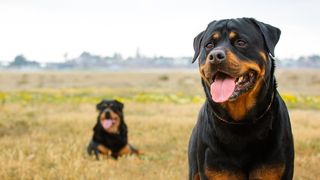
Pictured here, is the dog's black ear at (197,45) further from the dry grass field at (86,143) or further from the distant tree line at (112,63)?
the distant tree line at (112,63)

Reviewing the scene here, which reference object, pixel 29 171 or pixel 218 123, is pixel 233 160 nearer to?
pixel 218 123

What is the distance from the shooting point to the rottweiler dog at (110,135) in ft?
34.3

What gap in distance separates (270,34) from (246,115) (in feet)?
2.41

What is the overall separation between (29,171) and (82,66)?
587ft

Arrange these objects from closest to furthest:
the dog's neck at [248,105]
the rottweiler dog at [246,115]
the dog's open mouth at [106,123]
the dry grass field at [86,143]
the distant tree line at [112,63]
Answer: the rottweiler dog at [246,115], the dog's neck at [248,105], the dry grass field at [86,143], the dog's open mouth at [106,123], the distant tree line at [112,63]

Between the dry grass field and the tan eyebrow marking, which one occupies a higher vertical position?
the tan eyebrow marking

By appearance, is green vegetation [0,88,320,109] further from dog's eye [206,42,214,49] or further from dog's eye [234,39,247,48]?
dog's eye [234,39,247,48]

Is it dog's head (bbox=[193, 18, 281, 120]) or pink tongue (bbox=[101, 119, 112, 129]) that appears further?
pink tongue (bbox=[101, 119, 112, 129])

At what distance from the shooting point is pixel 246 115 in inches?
187

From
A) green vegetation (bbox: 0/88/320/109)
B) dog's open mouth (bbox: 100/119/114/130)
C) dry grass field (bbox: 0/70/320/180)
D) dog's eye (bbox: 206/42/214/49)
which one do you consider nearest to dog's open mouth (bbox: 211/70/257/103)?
dog's eye (bbox: 206/42/214/49)

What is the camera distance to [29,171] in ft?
25.5

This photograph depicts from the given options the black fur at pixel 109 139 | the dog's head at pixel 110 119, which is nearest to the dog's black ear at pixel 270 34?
the black fur at pixel 109 139

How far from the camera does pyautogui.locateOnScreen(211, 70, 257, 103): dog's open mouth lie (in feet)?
14.6

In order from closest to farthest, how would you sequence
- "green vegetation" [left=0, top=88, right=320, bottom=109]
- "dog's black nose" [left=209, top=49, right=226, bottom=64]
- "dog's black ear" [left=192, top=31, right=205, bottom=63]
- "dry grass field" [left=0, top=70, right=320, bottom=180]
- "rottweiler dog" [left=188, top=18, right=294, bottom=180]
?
"dog's black nose" [left=209, top=49, right=226, bottom=64], "rottweiler dog" [left=188, top=18, right=294, bottom=180], "dog's black ear" [left=192, top=31, right=205, bottom=63], "dry grass field" [left=0, top=70, right=320, bottom=180], "green vegetation" [left=0, top=88, right=320, bottom=109]
